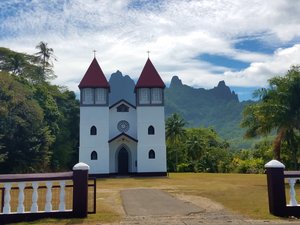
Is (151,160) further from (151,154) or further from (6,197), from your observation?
(6,197)

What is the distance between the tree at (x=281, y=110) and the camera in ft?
74.2

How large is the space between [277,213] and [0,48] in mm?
42651

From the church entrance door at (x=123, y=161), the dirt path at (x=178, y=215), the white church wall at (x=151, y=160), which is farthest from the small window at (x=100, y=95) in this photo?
the dirt path at (x=178, y=215)

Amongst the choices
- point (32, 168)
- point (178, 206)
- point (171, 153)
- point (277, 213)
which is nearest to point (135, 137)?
point (32, 168)

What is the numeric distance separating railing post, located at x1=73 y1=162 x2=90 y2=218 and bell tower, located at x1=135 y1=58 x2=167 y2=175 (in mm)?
24857

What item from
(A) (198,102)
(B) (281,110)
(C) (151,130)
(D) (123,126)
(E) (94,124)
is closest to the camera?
(B) (281,110)

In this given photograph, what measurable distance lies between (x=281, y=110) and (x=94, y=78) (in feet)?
58.5

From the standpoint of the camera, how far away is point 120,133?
3547cm

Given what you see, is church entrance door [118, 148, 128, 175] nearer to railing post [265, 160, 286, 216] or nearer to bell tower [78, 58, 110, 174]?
bell tower [78, 58, 110, 174]

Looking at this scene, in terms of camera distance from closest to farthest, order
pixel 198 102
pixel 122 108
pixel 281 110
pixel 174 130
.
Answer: pixel 281 110 < pixel 122 108 < pixel 174 130 < pixel 198 102

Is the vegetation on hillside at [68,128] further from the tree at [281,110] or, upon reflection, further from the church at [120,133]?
the church at [120,133]

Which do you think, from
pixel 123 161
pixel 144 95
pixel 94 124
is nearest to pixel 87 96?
pixel 94 124

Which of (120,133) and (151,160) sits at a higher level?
(120,133)

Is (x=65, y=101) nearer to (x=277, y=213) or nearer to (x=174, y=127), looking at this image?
(x=174, y=127)
